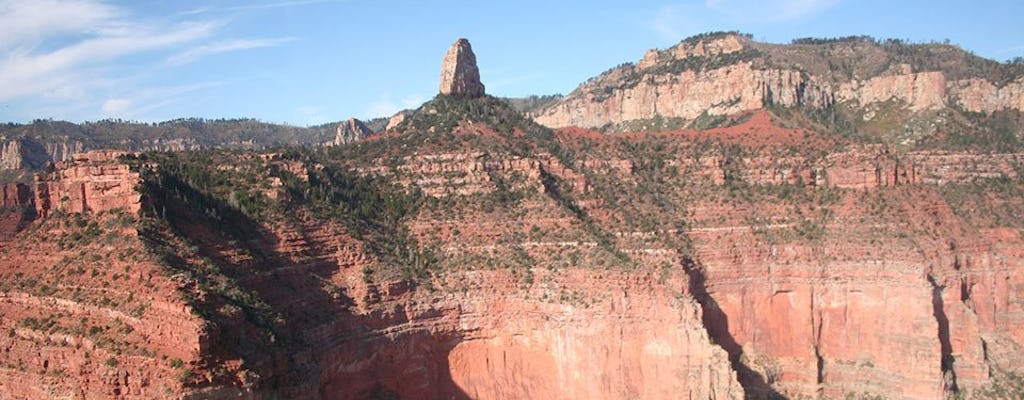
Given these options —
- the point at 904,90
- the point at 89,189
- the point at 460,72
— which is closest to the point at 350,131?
the point at 460,72

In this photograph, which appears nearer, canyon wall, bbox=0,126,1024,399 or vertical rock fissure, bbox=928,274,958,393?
canyon wall, bbox=0,126,1024,399

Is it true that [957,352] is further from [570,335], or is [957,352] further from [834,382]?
[570,335]

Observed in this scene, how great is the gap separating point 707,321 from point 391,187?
82.8 ft

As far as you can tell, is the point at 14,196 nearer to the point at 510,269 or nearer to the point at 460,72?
the point at 460,72

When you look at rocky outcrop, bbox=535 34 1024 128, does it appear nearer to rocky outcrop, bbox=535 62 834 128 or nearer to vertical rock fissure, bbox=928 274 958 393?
rocky outcrop, bbox=535 62 834 128

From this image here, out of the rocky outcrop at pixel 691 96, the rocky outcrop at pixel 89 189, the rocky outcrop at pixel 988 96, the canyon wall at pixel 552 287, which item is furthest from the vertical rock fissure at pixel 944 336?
the rocky outcrop at pixel 89 189

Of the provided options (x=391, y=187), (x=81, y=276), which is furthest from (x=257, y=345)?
(x=391, y=187)

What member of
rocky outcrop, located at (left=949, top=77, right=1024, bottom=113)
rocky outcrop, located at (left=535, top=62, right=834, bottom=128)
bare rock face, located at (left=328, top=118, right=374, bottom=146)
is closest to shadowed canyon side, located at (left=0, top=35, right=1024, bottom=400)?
rocky outcrop, located at (left=535, top=62, right=834, bottom=128)

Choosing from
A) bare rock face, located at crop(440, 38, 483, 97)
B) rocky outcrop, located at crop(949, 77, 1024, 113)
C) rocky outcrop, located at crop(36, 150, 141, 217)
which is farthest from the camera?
rocky outcrop, located at crop(949, 77, 1024, 113)

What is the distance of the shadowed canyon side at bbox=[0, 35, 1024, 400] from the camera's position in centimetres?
3644

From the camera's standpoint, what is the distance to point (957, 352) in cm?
5816

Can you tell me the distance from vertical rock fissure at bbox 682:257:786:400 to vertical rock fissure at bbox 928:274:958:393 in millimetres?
11314

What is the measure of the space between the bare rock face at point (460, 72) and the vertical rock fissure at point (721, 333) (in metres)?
28.6

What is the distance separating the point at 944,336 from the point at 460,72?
45.3 metres
